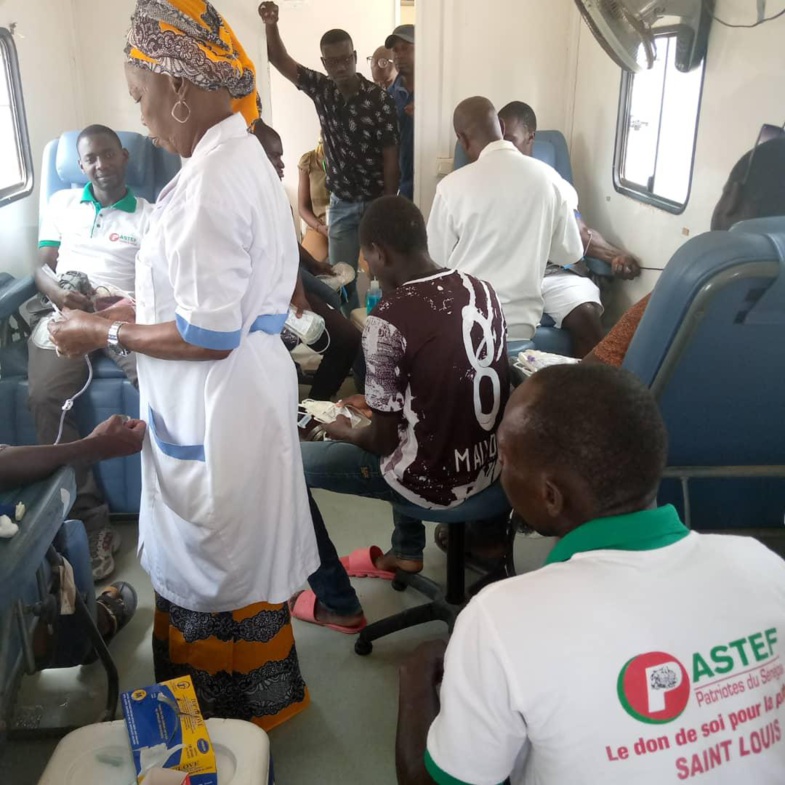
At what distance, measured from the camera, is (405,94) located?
13.3 ft

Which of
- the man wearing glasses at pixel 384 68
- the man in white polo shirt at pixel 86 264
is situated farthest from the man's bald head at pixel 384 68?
the man in white polo shirt at pixel 86 264

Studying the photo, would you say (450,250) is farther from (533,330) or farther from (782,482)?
(782,482)

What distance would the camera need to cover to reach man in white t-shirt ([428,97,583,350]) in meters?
2.52

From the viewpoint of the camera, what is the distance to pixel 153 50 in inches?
51.6

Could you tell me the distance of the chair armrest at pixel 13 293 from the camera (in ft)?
8.58

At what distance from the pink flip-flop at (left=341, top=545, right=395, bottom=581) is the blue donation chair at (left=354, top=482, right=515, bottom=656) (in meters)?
0.11

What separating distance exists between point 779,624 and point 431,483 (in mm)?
969

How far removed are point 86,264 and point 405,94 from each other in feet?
6.78

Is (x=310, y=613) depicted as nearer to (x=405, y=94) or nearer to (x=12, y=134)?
(x=12, y=134)

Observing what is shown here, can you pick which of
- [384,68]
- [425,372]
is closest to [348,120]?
[384,68]

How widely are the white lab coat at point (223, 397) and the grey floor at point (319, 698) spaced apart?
0.41 m

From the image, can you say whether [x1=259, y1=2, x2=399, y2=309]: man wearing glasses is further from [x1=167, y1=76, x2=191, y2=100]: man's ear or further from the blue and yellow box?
the blue and yellow box

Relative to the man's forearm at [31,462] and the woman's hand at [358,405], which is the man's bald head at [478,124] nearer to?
the woman's hand at [358,405]

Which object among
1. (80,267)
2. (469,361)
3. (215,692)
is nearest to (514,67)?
(80,267)
